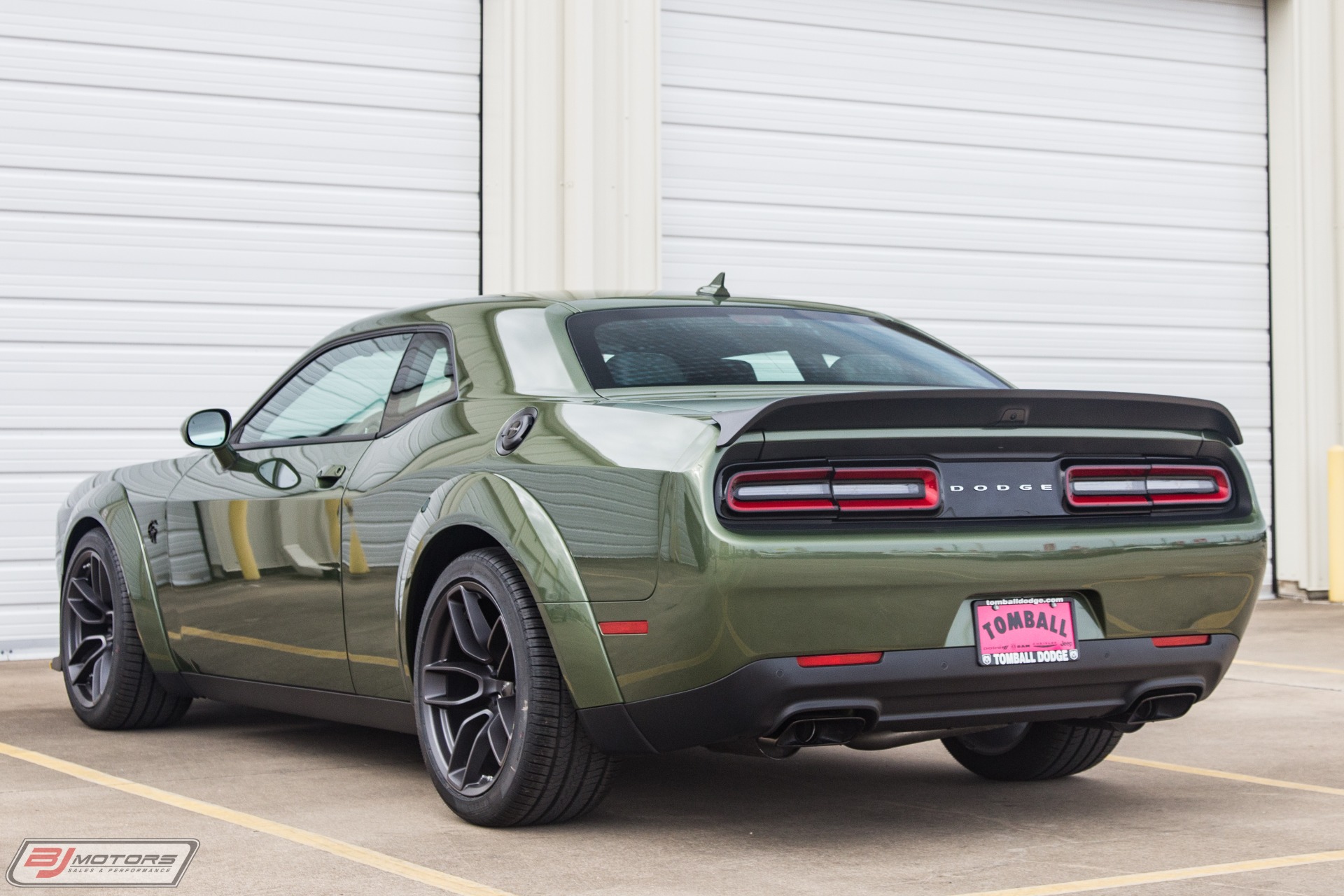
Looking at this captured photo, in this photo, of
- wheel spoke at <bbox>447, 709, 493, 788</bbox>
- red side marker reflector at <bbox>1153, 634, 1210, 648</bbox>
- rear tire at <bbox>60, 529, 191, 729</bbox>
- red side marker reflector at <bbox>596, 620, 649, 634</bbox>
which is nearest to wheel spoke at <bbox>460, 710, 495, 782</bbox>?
wheel spoke at <bbox>447, 709, 493, 788</bbox>

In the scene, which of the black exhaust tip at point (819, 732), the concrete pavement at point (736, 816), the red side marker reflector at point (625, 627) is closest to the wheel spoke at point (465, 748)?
the concrete pavement at point (736, 816)

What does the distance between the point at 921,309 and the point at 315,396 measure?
259 inches

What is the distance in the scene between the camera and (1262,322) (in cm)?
1230


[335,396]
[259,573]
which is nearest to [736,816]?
[259,573]

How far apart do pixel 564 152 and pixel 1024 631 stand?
22.3 ft

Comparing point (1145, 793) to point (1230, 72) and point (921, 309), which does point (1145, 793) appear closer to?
point (921, 309)

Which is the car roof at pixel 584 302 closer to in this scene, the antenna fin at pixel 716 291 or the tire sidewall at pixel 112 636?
the antenna fin at pixel 716 291

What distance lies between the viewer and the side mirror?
5.51m

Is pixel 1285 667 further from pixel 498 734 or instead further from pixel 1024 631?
pixel 498 734

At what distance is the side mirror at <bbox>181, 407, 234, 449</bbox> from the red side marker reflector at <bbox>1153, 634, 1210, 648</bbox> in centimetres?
305

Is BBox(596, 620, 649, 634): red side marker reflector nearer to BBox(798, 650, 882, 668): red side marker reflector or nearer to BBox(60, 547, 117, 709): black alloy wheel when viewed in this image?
BBox(798, 650, 882, 668): red side marker reflector

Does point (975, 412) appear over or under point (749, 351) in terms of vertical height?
under

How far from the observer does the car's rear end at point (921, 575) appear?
11.7 ft

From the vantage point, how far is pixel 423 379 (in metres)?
4.74
